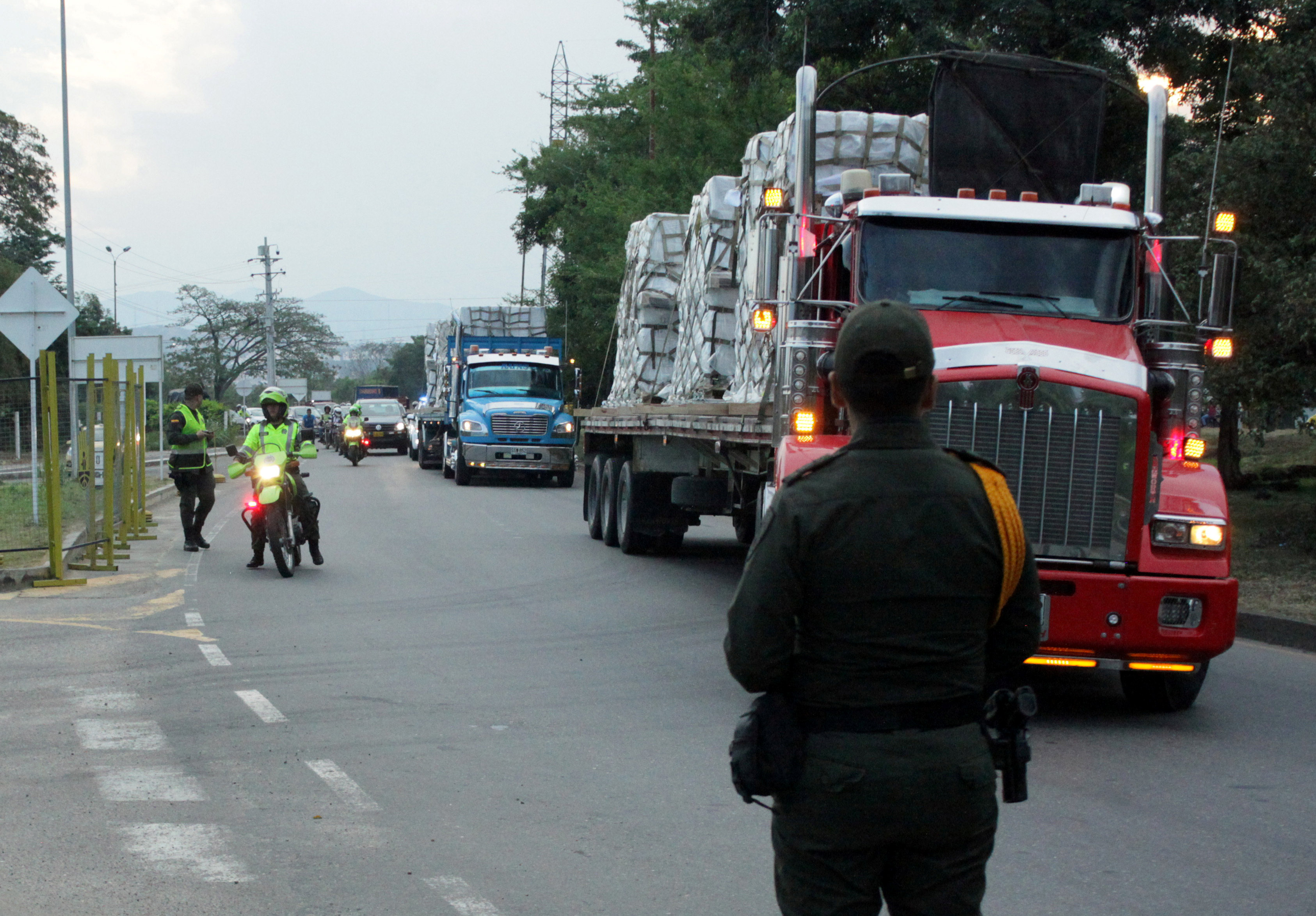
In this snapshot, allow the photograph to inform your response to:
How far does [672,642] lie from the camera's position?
10391 mm

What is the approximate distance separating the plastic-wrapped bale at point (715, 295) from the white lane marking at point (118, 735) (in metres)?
7.60

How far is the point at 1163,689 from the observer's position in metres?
8.19

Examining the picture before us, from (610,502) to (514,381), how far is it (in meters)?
14.4

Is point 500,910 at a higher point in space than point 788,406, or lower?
lower

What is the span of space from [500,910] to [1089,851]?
2.25 meters

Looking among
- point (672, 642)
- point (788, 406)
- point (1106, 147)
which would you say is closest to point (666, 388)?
point (672, 642)

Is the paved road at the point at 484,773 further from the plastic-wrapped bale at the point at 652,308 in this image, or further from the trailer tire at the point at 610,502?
the plastic-wrapped bale at the point at 652,308

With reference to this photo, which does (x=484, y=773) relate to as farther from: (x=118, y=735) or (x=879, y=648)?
(x=879, y=648)

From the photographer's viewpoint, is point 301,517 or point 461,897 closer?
point 461,897

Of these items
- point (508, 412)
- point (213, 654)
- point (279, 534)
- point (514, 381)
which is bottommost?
point (213, 654)

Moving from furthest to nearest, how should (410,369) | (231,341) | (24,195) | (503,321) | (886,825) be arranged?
(410,369) < (231,341) < (24,195) < (503,321) < (886,825)

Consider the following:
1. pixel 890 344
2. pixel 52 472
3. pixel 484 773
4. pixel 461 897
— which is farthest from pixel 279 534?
pixel 890 344

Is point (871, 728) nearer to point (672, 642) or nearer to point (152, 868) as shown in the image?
point (152, 868)

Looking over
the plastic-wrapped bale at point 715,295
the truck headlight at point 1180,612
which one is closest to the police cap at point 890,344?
the truck headlight at point 1180,612
